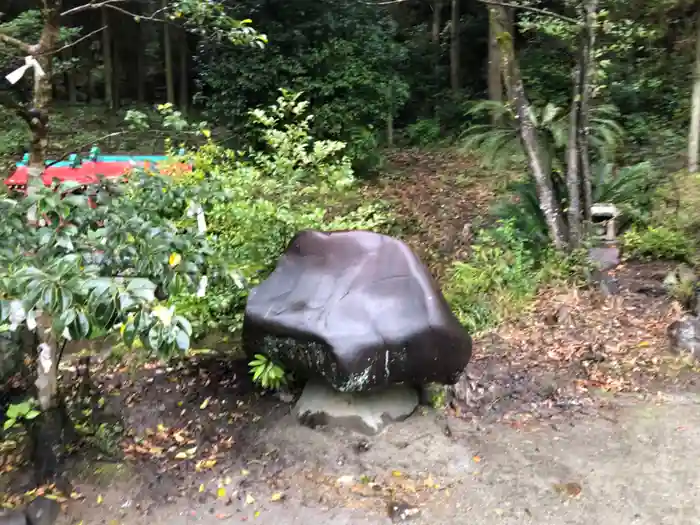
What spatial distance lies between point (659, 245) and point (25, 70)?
5752mm

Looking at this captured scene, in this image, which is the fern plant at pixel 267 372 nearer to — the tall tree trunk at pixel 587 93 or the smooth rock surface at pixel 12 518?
the smooth rock surface at pixel 12 518

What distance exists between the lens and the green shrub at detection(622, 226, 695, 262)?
6.26m

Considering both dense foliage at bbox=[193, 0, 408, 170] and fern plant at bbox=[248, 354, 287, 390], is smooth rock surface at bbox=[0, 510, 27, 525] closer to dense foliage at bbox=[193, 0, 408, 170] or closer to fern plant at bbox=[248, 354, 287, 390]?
fern plant at bbox=[248, 354, 287, 390]

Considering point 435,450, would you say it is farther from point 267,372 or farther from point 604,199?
point 604,199

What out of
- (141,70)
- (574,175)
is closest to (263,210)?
(574,175)

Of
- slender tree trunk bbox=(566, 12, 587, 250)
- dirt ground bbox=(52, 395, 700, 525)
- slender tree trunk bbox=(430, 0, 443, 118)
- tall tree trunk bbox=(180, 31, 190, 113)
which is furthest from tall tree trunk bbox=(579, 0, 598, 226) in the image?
tall tree trunk bbox=(180, 31, 190, 113)

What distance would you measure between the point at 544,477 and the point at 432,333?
98 cm

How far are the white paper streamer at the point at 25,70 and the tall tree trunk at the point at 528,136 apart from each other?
14.7 feet

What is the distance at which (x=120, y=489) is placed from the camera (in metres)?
3.32

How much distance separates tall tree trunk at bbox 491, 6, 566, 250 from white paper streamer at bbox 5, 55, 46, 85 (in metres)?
4.49

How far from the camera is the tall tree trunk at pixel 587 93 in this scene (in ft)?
18.3

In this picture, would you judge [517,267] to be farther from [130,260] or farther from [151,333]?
[151,333]

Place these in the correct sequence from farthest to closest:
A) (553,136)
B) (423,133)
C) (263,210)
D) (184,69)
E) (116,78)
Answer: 1. (116,78)
2. (184,69)
3. (423,133)
4. (553,136)
5. (263,210)

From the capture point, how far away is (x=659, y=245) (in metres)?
6.35
